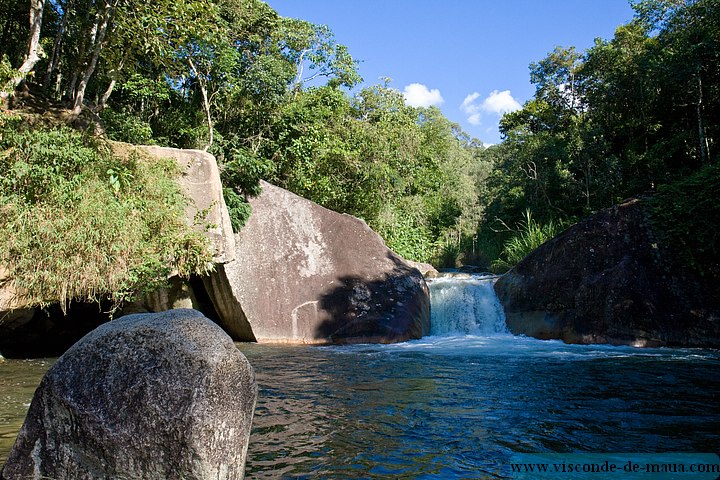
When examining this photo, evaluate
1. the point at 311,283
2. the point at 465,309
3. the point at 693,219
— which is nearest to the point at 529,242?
the point at 465,309

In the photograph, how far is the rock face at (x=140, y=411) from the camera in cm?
365

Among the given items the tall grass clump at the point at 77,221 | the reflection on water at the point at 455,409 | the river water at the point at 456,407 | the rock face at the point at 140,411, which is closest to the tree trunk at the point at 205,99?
the tall grass clump at the point at 77,221

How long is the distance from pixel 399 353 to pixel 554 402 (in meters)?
4.86

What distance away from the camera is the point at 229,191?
555 inches

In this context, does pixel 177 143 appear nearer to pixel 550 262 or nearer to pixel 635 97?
pixel 550 262

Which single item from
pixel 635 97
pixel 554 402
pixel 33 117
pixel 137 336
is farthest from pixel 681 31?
pixel 137 336

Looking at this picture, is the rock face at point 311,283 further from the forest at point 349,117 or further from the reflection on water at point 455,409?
the reflection on water at point 455,409

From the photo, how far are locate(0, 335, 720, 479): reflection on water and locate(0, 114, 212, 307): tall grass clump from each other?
5.41 ft

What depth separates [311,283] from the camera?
1443cm

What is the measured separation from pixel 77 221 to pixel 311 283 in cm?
628

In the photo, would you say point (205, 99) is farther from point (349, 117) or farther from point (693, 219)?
point (693, 219)

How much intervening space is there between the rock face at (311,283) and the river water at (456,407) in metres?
1.98

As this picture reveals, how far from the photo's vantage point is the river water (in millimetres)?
5016

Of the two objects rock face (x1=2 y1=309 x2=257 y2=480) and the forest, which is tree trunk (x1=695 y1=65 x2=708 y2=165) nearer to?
the forest
